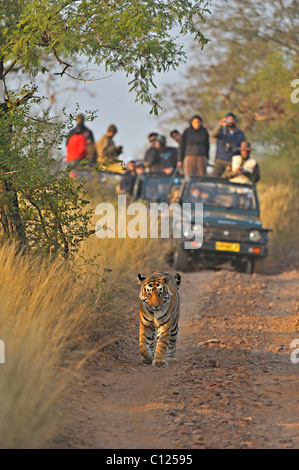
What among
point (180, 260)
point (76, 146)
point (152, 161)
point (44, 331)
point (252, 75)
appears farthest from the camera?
point (252, 75)

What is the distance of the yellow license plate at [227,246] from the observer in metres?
15.9

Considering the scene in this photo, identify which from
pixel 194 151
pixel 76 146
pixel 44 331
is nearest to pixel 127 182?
pixel 76 146

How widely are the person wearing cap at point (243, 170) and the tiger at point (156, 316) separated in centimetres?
896

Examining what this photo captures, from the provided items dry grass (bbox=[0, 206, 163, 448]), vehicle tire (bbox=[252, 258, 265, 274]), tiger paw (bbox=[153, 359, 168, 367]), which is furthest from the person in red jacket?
tiger paw (bbox=[153, 359, 168, 367])

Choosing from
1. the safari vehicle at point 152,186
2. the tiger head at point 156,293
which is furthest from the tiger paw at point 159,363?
the safari vehicle at point 152,186

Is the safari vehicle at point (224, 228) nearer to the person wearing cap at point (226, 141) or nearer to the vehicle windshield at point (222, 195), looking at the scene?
the vehicle windshield at point (222, 195)

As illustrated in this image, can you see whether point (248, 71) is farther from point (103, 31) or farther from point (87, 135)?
point (103, 31)

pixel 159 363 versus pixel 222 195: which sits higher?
pixel 222 195

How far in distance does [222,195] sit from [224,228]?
90cm

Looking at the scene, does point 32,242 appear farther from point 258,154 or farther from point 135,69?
point 258,154

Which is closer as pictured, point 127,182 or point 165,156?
point 127,182

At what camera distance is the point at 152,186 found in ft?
61.7

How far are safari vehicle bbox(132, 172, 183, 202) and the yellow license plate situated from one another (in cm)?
270

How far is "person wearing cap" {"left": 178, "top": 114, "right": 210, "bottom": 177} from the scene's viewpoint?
1842cm
